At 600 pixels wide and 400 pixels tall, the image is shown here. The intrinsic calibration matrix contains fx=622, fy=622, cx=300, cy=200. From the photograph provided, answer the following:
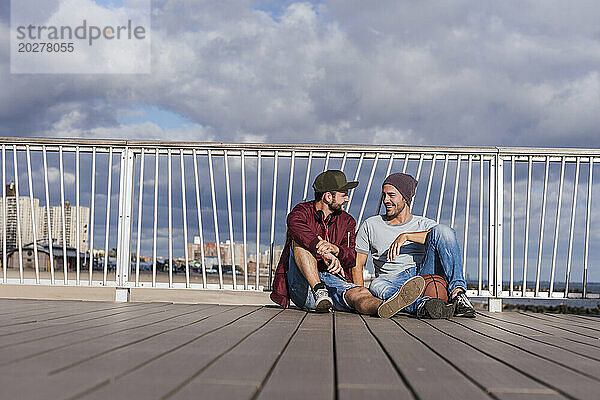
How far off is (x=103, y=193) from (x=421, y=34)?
16382 mm

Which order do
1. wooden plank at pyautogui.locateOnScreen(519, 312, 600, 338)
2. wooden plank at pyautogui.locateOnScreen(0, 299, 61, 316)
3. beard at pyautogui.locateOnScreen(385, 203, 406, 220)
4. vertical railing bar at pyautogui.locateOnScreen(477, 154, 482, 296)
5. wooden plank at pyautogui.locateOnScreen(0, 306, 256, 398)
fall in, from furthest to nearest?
vertical railing bar at pyautogui.locateOnScreen(477, 154, 482, 296)
beard at pyautogui.locateOnScreen(385, 203, 406, 220)
wooden plank at pyautogui.locateOnScreen(0, 299, 61, 316)
wooden plank at pyautogui.locateOnScreen(519, 312, 600, 338)
wooden plank at pyautogui.locateOnScreen(0, 306, 256, 398)

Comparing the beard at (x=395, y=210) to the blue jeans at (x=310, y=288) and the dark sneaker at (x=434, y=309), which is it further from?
the dark sneaker at (x=434, y=309)

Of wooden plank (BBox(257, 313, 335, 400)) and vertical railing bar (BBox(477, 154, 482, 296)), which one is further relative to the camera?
vertical railing bar (BBox(477, 154, 482, 296))

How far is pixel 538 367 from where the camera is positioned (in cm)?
132

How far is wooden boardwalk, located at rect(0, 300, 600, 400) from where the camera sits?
98cm

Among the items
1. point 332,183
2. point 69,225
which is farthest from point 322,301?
point 69,225

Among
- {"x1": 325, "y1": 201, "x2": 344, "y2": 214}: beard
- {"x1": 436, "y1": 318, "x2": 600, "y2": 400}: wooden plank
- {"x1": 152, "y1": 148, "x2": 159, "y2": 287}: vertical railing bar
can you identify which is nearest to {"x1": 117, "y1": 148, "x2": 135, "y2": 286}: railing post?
{"x1": 152, "y1": 148, "x2": 159, "y2": 287}: vertical railing bar

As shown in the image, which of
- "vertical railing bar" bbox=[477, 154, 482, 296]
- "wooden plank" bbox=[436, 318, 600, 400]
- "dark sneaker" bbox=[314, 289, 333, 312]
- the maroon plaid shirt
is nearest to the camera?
"wooden plank" bbox=[436, 318, 600, 400]

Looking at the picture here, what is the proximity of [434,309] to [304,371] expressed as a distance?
1537 mm

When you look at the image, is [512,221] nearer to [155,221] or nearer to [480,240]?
[480,240]

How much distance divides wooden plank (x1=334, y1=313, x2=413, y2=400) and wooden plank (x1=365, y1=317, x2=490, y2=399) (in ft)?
0.08

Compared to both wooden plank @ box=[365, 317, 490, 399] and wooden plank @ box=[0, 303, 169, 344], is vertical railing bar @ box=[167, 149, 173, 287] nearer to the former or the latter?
wooden plank @ box=[0, 303, 169, 344]

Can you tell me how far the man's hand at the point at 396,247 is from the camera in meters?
2.81

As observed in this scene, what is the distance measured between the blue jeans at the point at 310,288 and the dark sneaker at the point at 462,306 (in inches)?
18.5
